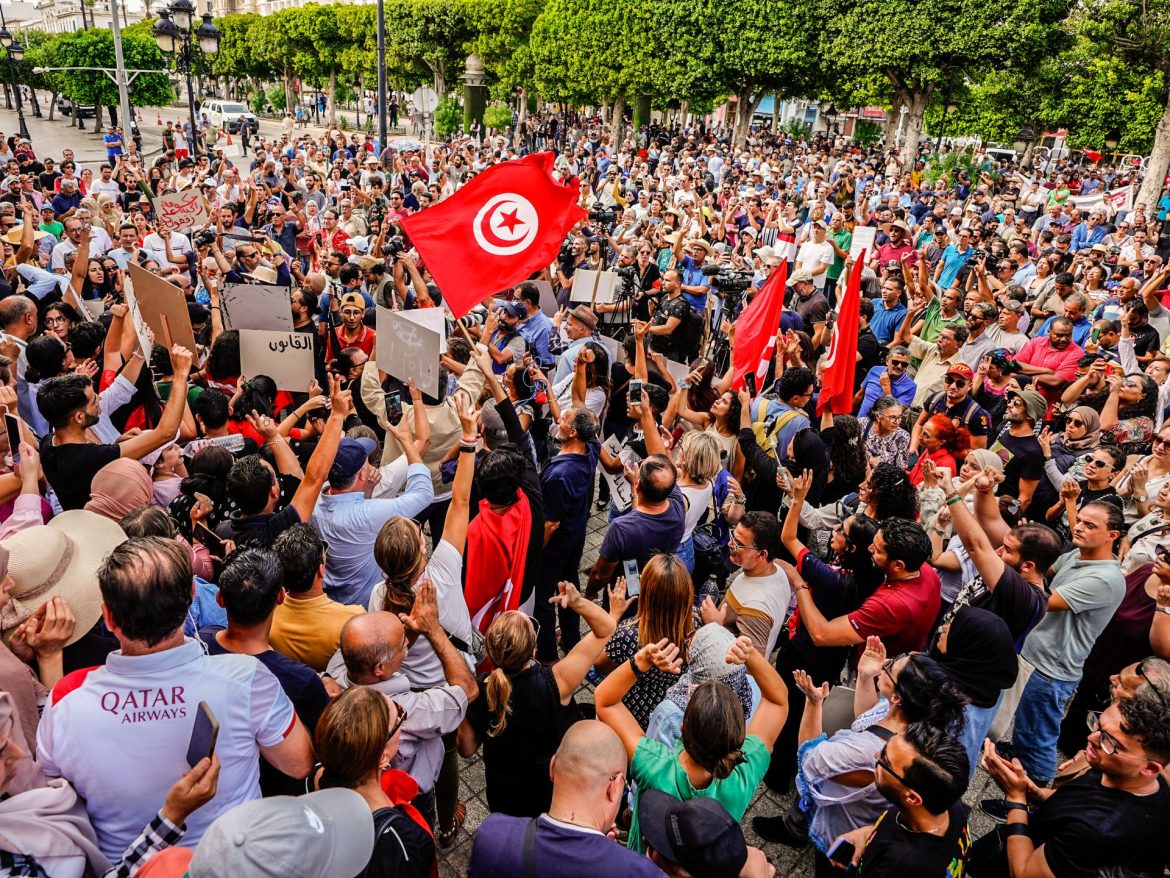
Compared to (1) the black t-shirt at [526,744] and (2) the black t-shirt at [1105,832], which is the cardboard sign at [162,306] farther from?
(2) the black t-shirt at [1105,832]

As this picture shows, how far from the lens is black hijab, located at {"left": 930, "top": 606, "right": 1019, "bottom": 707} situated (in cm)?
326

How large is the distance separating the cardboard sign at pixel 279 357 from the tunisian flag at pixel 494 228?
3.64 ft

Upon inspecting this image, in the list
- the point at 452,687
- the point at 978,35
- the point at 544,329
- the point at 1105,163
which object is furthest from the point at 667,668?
the point at 1105,163

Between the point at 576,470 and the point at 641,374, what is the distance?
169 cm

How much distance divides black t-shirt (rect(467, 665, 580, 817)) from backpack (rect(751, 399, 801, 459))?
9.58 feet

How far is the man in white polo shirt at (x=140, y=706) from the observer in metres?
2.15

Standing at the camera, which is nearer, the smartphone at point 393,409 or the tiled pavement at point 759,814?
the tiled pavement at point 759,814

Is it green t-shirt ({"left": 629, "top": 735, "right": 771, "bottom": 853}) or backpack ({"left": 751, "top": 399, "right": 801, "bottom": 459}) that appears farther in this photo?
backpack ({"left": 751, "top": 399, "right": 801, "bottom": 459})

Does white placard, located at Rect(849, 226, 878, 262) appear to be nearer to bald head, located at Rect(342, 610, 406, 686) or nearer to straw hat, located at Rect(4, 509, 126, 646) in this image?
bald head, located at Rect(342, 610, 406, 686)

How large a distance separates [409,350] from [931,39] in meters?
30.8

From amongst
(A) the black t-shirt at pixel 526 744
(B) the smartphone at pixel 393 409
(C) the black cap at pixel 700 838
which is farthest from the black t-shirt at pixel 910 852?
(B) the smartphone at pixel 393 409

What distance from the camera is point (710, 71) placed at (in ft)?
111

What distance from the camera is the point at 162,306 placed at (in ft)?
17.6

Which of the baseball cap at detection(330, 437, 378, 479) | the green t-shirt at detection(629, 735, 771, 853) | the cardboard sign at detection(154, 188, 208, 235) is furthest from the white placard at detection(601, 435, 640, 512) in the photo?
the cardboard sign at detection(154, 188, 208, 235)
